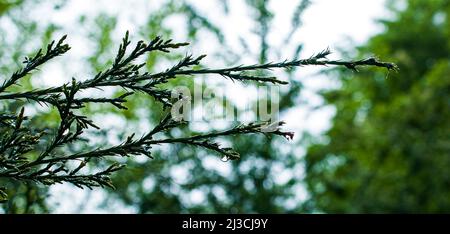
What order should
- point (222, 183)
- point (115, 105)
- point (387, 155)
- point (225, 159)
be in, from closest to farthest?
point (115, 105), point (225, 159), point (222, 183), point (387, 155)

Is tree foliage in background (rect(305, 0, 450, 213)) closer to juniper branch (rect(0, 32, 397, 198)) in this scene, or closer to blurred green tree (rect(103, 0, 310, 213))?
blurred green tree (rect(103, 0, 310, 213))

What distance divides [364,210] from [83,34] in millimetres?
5006

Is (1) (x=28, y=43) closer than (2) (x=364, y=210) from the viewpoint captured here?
Yes

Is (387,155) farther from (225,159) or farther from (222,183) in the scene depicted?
(225,159)

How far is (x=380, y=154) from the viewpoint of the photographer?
13.1m

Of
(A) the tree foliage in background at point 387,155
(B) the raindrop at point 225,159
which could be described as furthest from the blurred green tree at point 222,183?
(B) the raindrop at point 225,159

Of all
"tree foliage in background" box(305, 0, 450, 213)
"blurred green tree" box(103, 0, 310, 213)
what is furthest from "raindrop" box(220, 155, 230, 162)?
"tree foliage in background" box(305, 0, 450, 213)

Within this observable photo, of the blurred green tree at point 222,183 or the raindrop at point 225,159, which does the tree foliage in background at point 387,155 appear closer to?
the blurred green tree at point 222,183

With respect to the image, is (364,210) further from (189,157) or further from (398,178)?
(189,157)

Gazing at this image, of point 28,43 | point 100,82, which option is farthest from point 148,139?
point 28,43

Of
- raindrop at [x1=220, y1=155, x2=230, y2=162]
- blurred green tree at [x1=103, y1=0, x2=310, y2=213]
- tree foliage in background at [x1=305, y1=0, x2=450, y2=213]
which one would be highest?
tree foliage in background at [x1=305, y1=0, x2=450, y2=213]

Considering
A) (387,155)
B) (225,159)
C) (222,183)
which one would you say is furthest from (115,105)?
(387,155)
